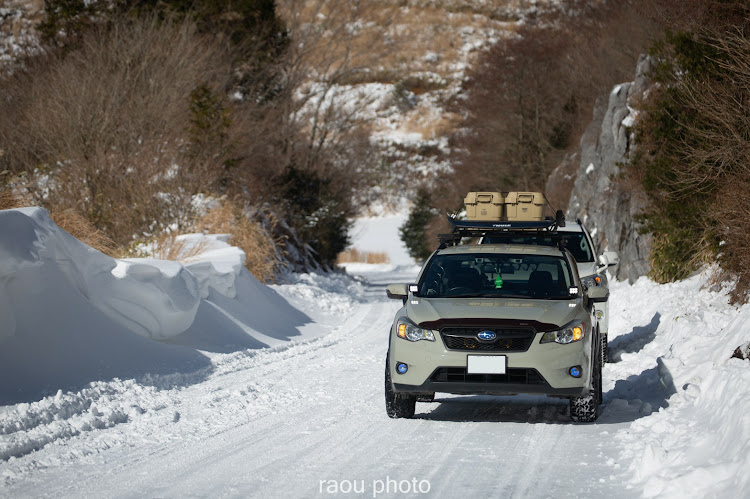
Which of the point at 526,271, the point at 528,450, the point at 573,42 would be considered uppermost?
the point at 573,42

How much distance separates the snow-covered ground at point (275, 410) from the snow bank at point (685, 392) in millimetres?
24

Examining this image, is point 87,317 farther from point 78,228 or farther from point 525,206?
point 525,206

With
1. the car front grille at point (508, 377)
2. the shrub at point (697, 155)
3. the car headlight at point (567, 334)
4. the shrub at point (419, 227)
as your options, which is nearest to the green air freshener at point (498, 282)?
the car headlight at point (567, 334)

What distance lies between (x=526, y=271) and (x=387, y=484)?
4.50m

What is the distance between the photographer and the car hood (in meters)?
8.28

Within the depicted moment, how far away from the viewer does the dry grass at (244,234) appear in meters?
21.8

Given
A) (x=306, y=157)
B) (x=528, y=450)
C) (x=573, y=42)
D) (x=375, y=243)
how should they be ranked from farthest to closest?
(x=375, y=243) → (x=573, y=42) → (x=306, y=157) → (x=528, y=450)

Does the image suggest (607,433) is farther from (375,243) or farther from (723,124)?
(375,243)

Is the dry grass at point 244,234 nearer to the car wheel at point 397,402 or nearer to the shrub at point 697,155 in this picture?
the shrub at point 697,155

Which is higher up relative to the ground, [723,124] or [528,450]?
[723,124]

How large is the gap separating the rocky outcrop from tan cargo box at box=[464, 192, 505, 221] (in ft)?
20.2

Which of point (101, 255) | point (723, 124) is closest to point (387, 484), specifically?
point (101, 255)

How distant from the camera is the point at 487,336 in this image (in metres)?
8.26

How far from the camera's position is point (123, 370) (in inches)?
420
